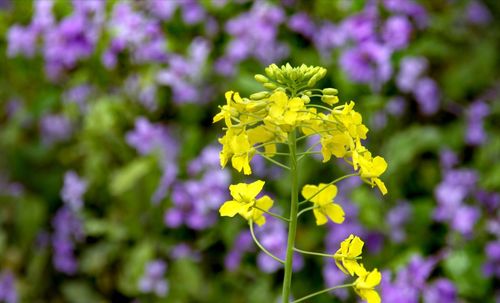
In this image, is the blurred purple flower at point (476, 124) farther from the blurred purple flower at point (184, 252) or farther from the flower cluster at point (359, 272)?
the flower cluster at point (359, 272)

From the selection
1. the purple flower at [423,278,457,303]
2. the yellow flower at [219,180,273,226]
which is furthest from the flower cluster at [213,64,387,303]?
the purple flower at [423,278,457,303]

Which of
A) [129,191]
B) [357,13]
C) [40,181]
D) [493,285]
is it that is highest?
[357,13]

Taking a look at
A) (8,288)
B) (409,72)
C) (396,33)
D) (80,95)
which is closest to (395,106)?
(409,72)

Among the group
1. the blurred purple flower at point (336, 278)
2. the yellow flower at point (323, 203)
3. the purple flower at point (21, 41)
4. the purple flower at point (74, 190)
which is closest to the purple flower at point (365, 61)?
the blurred purple flower at point (336, 278)

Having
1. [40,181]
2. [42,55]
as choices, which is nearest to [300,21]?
[42,55]

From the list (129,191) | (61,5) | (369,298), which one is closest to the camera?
(369,298)

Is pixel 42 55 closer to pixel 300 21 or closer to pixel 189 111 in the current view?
pixel 189 111

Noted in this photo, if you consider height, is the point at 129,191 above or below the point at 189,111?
below
